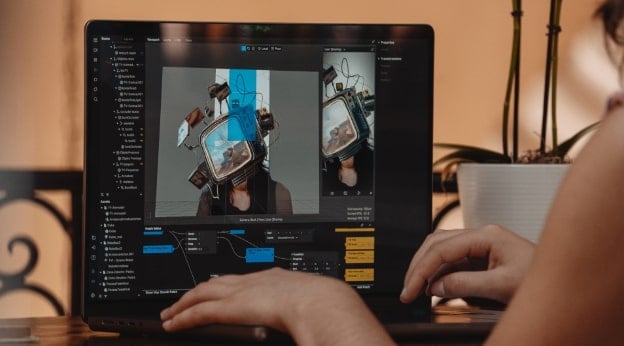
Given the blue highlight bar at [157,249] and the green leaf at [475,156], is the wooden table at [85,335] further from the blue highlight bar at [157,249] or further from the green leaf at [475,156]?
the green leaf at [475,156]

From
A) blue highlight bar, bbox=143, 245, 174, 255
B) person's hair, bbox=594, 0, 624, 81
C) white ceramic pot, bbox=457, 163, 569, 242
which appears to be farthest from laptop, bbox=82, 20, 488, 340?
person's hair, bbox=594, 0, 624, 81

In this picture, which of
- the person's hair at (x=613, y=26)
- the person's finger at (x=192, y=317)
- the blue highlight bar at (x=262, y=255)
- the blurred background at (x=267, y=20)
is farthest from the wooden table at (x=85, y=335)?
the blurred background at (x=267, y=20)

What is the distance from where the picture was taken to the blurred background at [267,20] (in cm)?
213

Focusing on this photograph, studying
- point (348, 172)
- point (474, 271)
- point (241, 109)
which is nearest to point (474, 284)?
point (474, 271)

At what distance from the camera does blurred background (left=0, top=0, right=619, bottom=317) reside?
213 cm

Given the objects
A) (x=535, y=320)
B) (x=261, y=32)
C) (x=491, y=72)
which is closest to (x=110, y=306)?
(x=261, y=32)

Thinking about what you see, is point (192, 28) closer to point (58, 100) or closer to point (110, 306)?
point (110, 306)

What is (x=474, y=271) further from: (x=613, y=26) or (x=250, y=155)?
(x=613, y=26)

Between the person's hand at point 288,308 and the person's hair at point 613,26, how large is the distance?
31 centimetres

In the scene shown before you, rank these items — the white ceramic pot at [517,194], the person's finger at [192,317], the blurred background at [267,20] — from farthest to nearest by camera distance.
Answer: the blurred background at [267,20] → the white ceramic pot at [517,194] → the person's finger at [192,317]

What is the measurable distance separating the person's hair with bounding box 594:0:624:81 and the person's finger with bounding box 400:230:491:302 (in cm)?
44

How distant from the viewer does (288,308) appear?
1.00 metres

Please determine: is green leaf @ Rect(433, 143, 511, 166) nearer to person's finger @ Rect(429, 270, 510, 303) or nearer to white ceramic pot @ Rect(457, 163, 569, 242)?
white ceramic pot @ Rect(457, 163, 569, 242)

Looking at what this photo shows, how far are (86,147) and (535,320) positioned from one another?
75cm
